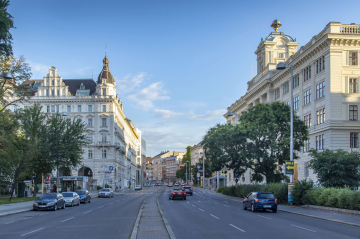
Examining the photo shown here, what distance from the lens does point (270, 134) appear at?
42.5 meters

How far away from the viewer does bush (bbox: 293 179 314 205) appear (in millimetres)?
31641

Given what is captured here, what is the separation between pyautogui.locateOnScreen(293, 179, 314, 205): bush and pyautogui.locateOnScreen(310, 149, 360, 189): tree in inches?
46.5

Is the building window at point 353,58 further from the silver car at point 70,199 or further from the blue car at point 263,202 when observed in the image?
the silver car at point 70,199

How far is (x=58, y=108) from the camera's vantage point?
3521 inches

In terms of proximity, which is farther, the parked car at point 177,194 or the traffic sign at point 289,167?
the parked car at point 177,194

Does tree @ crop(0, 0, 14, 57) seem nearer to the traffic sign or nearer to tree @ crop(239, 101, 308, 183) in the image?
the traffic sign

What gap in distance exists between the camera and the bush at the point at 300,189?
3164 cm

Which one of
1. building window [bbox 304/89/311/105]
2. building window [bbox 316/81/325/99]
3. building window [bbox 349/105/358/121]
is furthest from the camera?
building window [bbox 304/89/311/105]

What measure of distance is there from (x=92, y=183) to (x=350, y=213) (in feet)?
225

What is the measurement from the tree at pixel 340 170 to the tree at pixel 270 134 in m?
11.4

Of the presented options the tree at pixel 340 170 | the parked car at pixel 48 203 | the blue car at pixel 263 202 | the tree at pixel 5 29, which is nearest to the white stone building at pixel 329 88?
the tree at pixel 340 170

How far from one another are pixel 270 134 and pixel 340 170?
1270 cm

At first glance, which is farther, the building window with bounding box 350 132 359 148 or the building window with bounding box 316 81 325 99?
the building window with bounding box 316 81 325 99

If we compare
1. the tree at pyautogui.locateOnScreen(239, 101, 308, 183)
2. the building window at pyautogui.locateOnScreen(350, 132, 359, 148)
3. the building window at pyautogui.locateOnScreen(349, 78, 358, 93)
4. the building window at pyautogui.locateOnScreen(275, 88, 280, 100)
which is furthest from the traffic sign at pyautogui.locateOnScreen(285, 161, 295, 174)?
the building window at pyautogui.locateOnScreen(275, 88, 280, 100)
